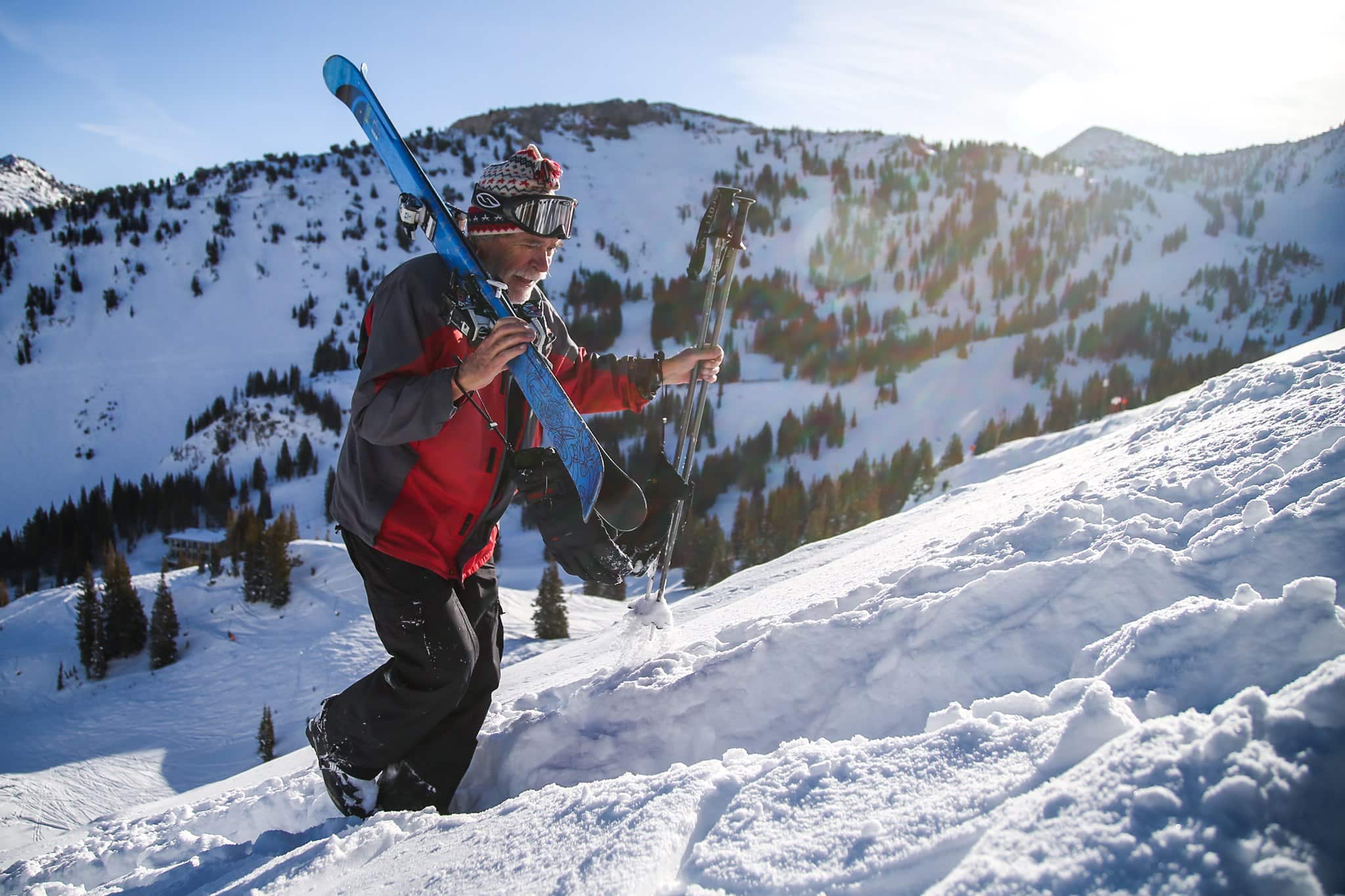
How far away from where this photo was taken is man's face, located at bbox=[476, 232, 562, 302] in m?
3.50

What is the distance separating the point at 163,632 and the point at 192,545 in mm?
22368

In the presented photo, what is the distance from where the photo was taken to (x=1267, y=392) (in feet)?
14.0

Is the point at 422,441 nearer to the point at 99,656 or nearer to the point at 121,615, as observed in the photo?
the point at 121,615

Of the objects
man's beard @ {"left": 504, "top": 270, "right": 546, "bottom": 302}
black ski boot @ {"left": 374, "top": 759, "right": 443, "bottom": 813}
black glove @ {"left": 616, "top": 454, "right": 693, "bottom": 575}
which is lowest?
black ski boot @ {"left": 374, "top": 759, "right": 443, "bottom": 813}

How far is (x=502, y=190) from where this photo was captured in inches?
135

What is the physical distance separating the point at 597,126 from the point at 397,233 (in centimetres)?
6163

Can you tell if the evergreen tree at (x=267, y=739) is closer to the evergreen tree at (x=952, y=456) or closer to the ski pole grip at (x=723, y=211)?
the ski pole grip at (x=723, y=211)

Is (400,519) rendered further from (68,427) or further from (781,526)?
(68,427)

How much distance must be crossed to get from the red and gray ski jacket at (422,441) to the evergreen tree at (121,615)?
48371 mm

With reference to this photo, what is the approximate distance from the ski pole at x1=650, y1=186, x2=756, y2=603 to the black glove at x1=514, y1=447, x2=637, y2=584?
2.18ft

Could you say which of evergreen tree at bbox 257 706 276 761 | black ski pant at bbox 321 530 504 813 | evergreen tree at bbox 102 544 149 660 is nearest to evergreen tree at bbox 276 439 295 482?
evergreen tree at bbox 102 544 149 660

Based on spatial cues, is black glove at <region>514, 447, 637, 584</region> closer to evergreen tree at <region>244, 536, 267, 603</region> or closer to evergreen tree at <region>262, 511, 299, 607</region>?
evergreen tree at <region>262, 511, 299, 607</region>

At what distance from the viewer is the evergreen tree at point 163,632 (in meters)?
38.1

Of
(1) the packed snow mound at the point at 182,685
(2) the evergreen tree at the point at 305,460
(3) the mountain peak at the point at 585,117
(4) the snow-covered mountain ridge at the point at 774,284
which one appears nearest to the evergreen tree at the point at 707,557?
(1) the packed snow mound at the point at 182,685
